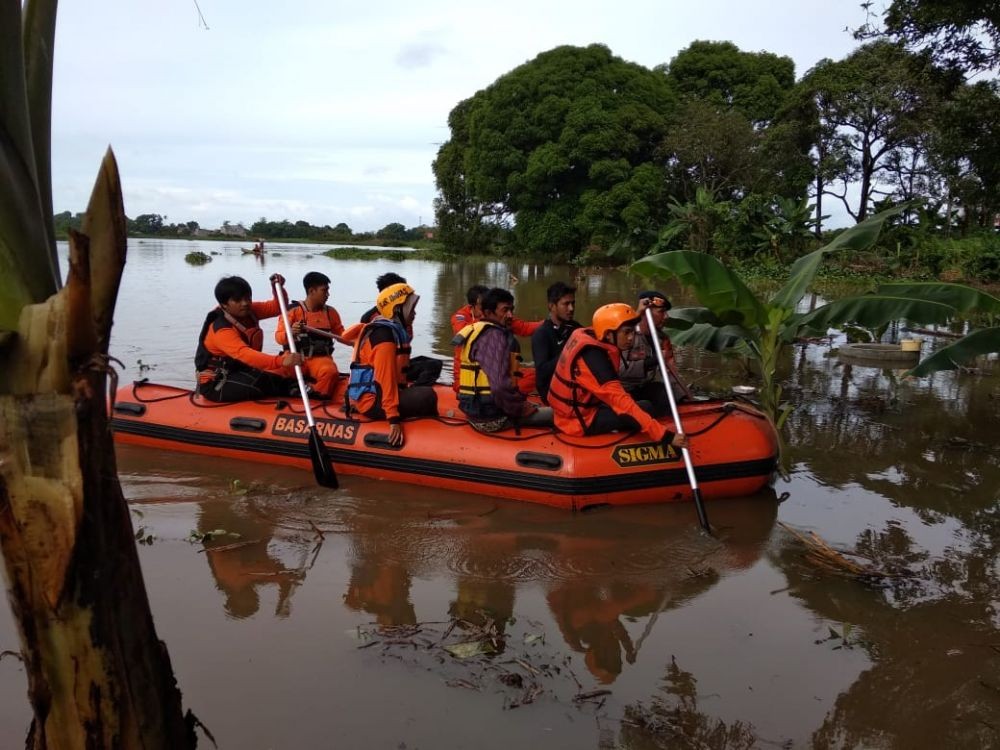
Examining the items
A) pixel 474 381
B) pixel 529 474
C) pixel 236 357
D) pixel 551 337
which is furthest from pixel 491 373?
pixel 236 357

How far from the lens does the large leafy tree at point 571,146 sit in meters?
26.8

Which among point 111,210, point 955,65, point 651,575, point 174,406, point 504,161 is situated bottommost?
point 651,575

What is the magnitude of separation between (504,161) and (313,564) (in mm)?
27207

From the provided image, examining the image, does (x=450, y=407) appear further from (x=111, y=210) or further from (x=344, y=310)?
(x=344, y=310)

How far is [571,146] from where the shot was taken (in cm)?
2784

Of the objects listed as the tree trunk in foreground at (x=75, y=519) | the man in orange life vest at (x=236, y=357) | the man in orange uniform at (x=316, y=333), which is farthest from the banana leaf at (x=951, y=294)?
the tree trunk in foreground at (x=75, y=519)

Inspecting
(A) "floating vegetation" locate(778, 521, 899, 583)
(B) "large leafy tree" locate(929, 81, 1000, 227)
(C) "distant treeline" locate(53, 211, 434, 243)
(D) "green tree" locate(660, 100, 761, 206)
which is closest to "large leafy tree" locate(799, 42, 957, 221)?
(D) "green tree" locate(660, 100, 761, 206)

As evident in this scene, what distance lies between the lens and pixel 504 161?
2989cm

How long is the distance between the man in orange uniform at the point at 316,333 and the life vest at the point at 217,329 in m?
0.21

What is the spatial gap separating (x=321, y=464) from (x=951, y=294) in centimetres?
485

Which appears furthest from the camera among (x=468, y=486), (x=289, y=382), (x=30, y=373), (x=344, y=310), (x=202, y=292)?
(x=202, y=292)

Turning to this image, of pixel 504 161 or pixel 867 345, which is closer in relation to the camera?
pixel 867 345

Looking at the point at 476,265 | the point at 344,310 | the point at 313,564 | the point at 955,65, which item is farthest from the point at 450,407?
the point at 476,265

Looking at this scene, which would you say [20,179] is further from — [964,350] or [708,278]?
[964,350]
